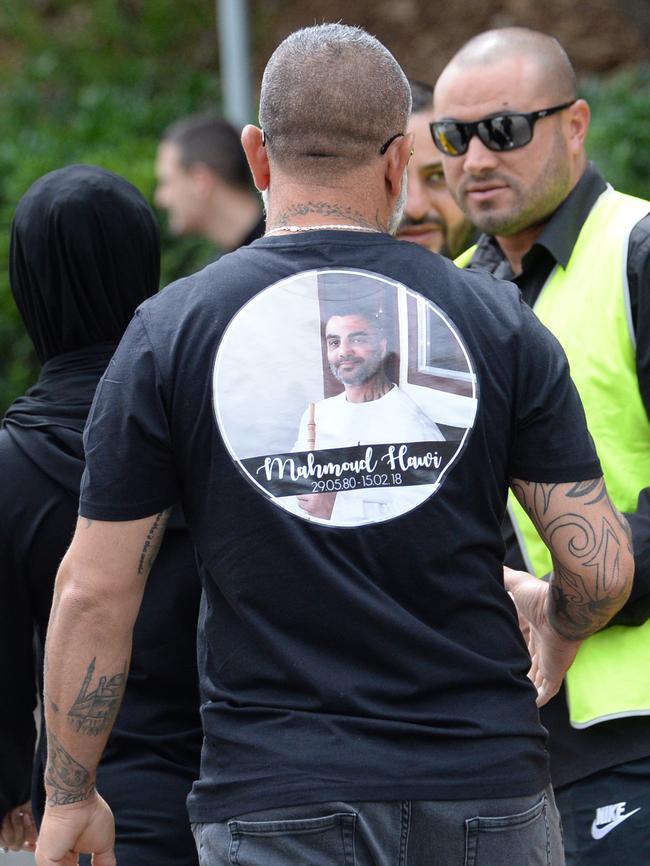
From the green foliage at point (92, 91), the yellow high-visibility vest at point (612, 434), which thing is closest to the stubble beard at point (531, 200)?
the yellow high-visibility vest at point (612, 434)

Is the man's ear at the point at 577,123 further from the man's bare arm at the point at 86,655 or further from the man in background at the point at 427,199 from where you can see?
the man's bare arm at the point at 86,655

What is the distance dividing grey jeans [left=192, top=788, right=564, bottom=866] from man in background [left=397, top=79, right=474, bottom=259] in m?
2.68

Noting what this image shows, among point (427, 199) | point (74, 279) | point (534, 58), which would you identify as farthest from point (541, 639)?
point (427, 199)

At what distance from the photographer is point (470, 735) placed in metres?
2.07

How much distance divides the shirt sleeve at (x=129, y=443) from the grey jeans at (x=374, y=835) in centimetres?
52

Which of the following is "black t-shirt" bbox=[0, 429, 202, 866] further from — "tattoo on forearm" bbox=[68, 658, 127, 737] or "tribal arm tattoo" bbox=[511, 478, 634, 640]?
"tribal arm tattoo" bbox=[511, 478, 634, 640]

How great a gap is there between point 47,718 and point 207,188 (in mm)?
4928

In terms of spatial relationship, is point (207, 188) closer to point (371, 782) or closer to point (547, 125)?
point (547, 125)

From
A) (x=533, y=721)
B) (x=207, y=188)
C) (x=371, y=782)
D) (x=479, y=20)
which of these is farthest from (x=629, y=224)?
(x=479, y=20)

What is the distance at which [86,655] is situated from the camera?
2.17 m

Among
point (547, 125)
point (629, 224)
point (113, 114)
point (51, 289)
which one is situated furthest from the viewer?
point (113, 114)

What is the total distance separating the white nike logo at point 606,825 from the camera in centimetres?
282

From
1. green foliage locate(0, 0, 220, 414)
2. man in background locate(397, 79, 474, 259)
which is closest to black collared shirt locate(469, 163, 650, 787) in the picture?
man in background locate(397, 79, 474, 259)

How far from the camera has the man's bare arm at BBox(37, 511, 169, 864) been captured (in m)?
2.13
